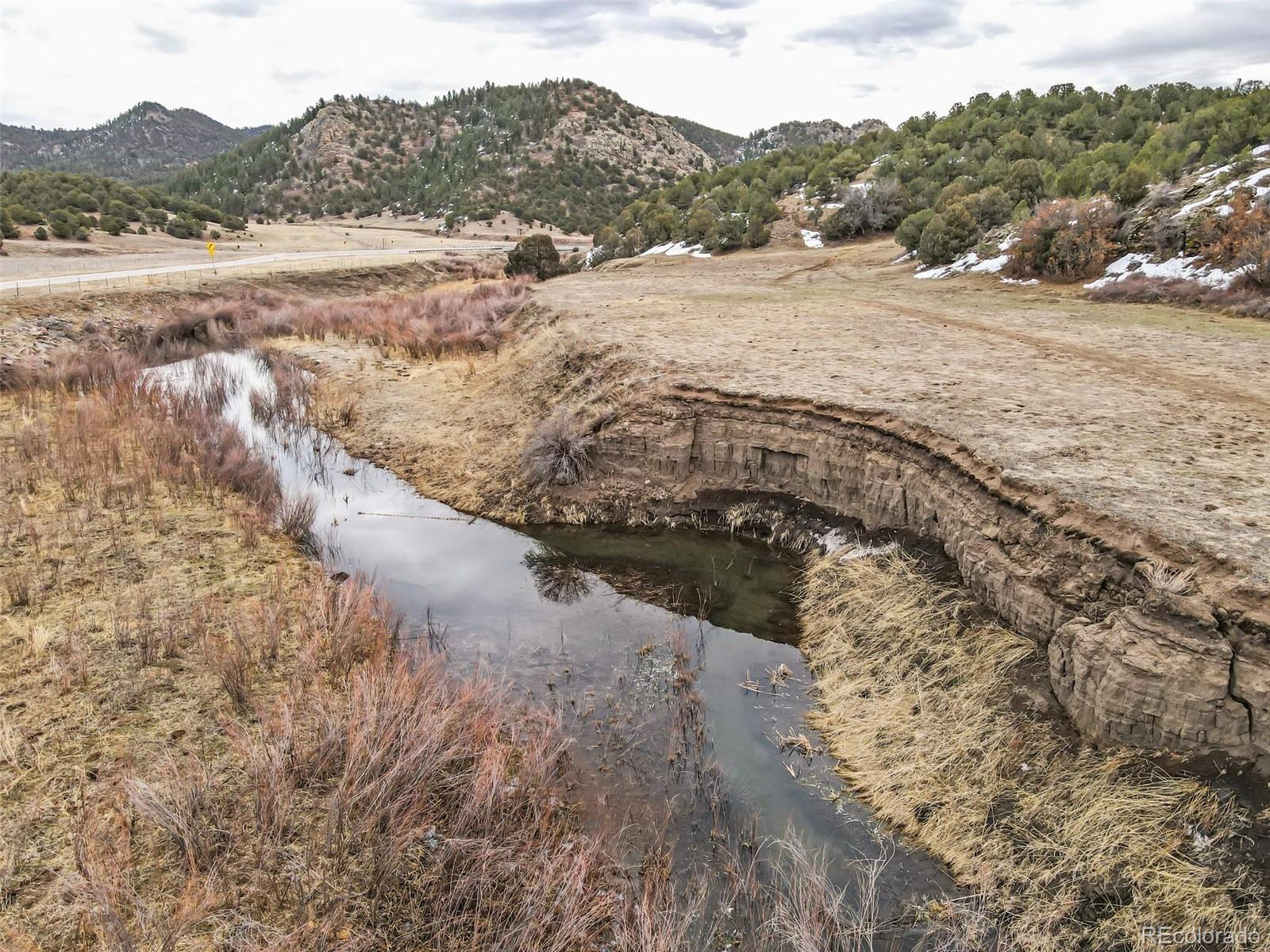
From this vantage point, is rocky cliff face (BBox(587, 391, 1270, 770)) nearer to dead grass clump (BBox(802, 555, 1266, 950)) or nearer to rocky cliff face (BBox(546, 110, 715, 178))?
dead grass clump (BBox(802, 555, 1266, 950))

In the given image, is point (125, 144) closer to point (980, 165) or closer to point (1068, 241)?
point (980, 165)

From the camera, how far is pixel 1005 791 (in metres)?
5.39

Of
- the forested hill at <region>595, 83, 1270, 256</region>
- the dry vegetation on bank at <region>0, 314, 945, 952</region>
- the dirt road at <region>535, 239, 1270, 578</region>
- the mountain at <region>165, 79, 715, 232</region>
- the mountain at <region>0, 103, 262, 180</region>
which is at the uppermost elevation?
the mountain at <region>0, 103, 262, 180</region>

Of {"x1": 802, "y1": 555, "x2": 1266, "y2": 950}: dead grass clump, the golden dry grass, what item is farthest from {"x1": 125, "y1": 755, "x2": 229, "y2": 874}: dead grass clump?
{"x1": 802, "y1": 555, "x2": 1266, "y2": 950}: dead grass clump

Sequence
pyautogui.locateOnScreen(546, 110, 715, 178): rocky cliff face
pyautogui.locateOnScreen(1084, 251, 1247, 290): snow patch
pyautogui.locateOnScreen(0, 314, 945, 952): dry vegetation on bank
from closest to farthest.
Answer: pyautogui.locateOnScreen(0, 314, 945, 952): dry vegetation on bank < pyautogui.locateOnScreen(1084, 251, 1247, 290): snow patch < pyautogui.locateOnScreen(546, 110, 715, 178): rocky cliff face

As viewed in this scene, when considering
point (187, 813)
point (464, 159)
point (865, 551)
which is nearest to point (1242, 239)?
point (865, 551)

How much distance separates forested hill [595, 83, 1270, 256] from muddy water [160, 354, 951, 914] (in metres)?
16.7

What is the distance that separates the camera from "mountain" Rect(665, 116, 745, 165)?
151750mm

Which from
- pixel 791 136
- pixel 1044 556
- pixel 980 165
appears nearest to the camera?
pixel 1044 556

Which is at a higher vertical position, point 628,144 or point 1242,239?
point 628,144

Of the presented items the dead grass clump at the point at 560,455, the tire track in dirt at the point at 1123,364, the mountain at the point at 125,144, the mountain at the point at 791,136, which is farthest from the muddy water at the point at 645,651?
the mountain at the point at 125,144

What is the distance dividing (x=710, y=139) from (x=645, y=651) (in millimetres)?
174670

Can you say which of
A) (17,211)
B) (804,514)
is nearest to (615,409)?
(804,514)

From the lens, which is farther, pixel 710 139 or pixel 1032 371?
pixel 710 139
